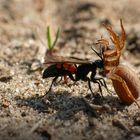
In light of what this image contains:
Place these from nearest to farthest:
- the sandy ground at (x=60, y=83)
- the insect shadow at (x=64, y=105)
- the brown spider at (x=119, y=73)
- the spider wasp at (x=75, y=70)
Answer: the sandy ground at (x=60, y=83), the insect shadow at (x=64, y=105), the brown spider at (x=119, y=73), the spider wasp at (x=75, y=70)

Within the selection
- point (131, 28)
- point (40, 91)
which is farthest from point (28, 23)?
point (40, 91)

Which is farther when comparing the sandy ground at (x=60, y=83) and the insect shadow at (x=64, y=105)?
the insect shadow at (x=64, y=105)

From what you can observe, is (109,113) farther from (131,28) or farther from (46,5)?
(46,5)

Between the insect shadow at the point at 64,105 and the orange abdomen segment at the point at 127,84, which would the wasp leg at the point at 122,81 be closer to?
the orange abdomen segment at the point at 127,84

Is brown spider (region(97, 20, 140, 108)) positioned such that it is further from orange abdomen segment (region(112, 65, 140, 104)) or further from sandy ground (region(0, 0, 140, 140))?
sandy ground (region(0, 0, 140, 140))

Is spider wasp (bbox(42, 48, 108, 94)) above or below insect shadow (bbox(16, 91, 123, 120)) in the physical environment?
above

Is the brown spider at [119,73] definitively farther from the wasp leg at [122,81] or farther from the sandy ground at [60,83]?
the sandy ground at [60,83]

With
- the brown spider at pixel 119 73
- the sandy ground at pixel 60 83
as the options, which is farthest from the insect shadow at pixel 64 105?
the brown spider at pixel 119 73

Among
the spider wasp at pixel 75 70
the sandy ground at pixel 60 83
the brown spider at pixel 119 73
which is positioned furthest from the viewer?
the spider wasp at pixel 75 70

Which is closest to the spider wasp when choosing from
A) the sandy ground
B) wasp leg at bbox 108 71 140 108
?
the sandy ground

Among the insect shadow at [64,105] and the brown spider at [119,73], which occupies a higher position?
the brown spider at [119,73]
